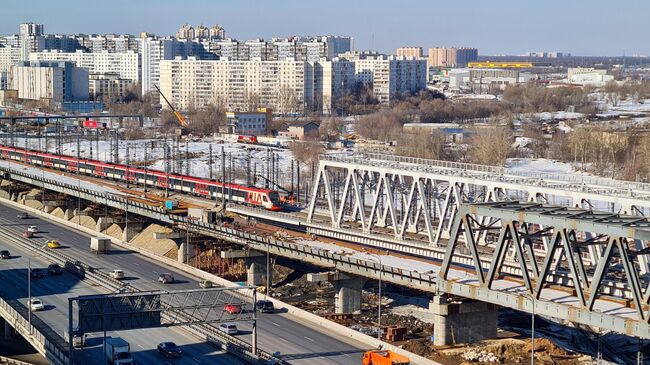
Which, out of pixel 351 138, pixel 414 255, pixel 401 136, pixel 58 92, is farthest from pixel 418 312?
pixel 58 92

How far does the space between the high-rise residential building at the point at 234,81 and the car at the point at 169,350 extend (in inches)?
4457

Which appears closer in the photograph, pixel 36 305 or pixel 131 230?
pixel 36 305

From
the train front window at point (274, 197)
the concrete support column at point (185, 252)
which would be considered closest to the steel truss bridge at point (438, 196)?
the train front window at point (274, 197)

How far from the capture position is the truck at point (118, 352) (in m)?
29.3

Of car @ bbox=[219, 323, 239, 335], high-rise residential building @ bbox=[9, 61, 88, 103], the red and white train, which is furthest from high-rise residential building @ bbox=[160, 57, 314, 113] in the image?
car @ bbox=[219, 323, 239, 335]

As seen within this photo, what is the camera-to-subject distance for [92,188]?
63594 mm

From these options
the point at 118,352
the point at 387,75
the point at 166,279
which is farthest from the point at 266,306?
the point at 387,75

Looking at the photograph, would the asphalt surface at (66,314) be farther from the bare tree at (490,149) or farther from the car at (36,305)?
the bare tree at (490,149)

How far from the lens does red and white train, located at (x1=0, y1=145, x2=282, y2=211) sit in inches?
2207

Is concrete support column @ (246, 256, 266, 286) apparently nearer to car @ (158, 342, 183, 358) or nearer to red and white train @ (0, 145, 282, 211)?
red and white train @ (0, 145, 282, 211)

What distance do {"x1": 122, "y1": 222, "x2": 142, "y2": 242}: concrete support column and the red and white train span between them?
4.61 meters

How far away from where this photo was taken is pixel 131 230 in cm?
5578

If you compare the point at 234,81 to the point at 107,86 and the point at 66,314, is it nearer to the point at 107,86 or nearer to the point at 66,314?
the point at 107,86

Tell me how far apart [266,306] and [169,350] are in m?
7.50
